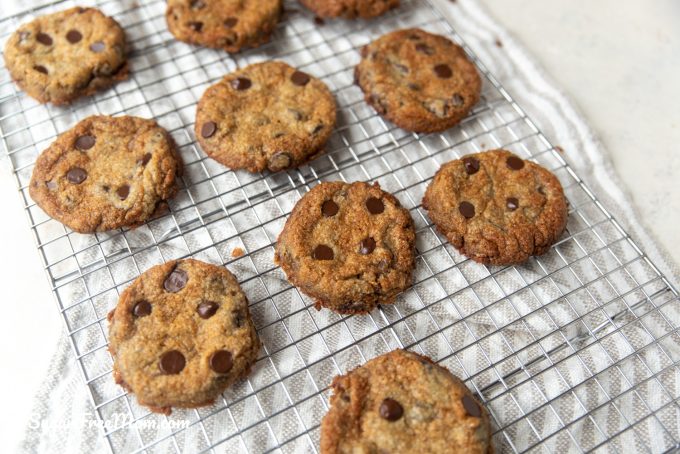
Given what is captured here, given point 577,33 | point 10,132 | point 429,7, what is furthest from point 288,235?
point 577,33

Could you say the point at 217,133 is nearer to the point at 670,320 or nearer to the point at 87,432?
the point at 87,432

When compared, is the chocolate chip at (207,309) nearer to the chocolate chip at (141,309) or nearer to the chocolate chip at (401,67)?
the chocolate chip at (141,309)

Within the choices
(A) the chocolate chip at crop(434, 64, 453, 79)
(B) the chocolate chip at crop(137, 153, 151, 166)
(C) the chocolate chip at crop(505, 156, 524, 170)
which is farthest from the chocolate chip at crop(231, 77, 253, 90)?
(C) the chocolate chip at crop(505, 156, 524, 170)

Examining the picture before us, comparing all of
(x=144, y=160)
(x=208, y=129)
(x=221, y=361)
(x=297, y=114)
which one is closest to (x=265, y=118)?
(x=297, y=114)

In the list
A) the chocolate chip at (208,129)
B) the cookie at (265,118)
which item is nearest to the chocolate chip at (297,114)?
the cookie at (265,118)

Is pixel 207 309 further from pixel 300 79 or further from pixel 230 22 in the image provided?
pixel 230 22

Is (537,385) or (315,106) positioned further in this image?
(315,106)
